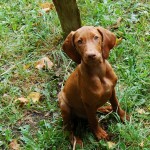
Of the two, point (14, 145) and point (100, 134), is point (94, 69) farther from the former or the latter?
point (14, 145)

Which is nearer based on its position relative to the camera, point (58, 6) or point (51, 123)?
point (51, 123)

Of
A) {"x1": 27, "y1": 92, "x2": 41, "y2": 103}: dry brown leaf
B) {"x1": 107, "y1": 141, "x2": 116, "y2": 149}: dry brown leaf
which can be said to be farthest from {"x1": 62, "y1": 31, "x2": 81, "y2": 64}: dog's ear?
{"x1": 27, "y1": 92, "x2": 41, "y2": 103}: dry brown leaf

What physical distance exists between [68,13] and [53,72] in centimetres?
68

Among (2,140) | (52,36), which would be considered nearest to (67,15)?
(52,36)

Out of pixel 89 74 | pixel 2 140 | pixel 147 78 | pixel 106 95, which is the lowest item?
pixel 2 140

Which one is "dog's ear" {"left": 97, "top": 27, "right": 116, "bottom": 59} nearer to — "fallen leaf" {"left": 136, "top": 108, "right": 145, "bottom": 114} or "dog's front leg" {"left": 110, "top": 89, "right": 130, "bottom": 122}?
"dog's front leg" {"left": 110, "top": 89, "right": 130, "bottom": 122}

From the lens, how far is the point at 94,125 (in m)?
3.41

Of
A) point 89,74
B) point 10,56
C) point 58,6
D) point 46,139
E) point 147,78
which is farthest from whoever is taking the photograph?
point 10,56

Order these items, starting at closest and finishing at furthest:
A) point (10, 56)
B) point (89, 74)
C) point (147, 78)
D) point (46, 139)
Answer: point (89, 74) < point (46, 139) < point (147, 78) < point (10, 56)

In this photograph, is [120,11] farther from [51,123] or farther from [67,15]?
[51,123]

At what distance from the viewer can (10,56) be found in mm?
4719

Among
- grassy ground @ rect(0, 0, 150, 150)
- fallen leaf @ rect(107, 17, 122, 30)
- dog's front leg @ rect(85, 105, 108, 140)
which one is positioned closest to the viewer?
dog's front leg @ rect(85, 105, 108, 140)

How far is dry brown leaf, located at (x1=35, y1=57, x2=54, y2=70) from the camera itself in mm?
4430

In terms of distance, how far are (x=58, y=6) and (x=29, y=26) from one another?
2.76ft
